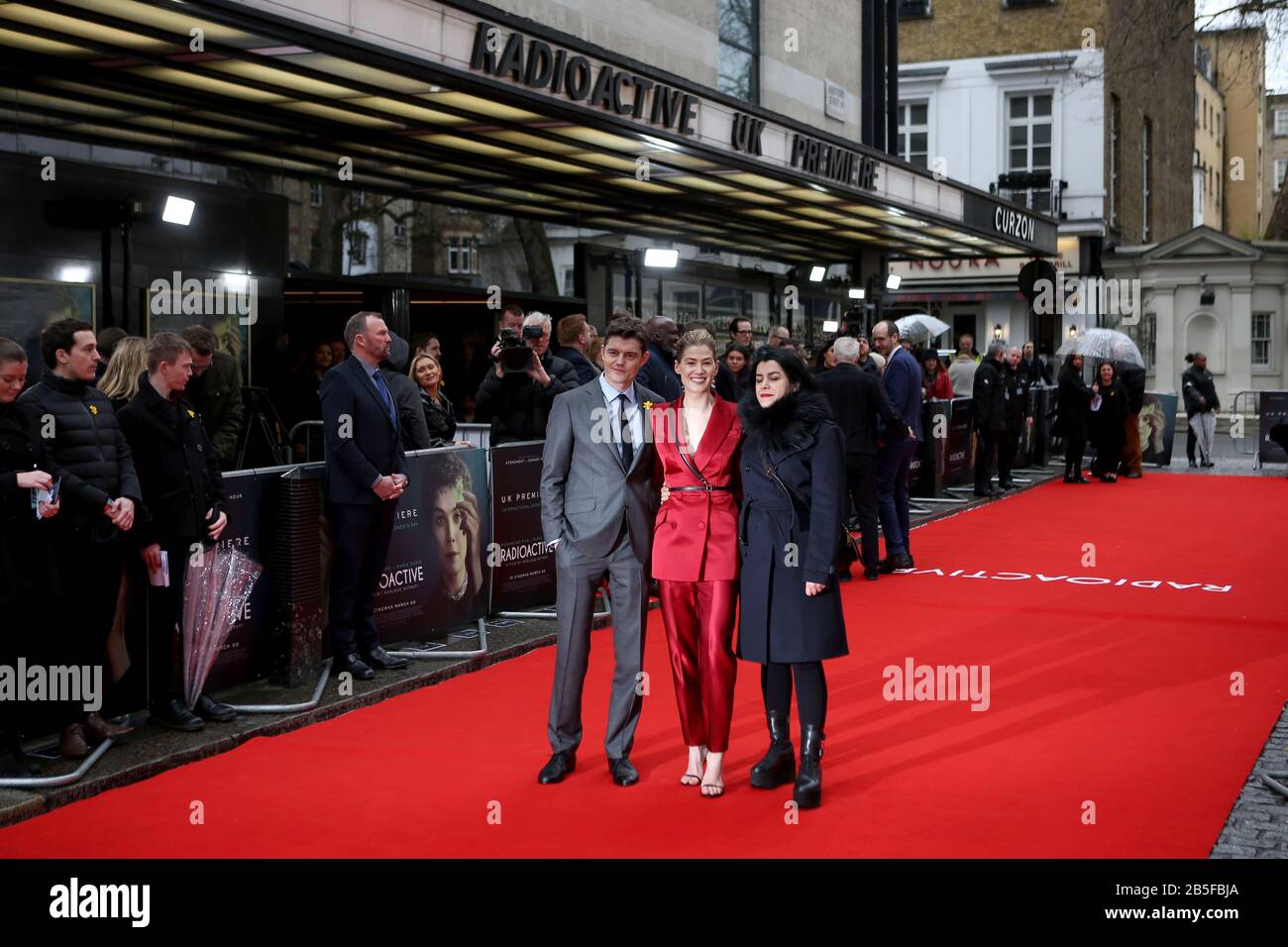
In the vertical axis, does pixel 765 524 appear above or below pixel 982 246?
below

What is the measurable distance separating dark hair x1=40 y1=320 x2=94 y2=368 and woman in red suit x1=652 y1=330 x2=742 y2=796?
2746mm

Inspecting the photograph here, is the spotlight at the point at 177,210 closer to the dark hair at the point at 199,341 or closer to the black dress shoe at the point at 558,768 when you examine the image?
the dark hair at the point at 199,341

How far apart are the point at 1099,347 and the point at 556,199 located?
29.3ft

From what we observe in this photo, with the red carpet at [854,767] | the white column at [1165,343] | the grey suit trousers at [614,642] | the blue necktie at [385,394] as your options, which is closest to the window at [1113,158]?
the white column at [1165,343]

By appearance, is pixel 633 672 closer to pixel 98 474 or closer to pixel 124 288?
pixel 98 474

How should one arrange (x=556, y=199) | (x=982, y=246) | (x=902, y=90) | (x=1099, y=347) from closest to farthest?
(x=556, y=199)
(x=1099, y=347)
(x=982, y=246)
(x=902, y=90)

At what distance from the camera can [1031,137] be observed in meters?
42.4

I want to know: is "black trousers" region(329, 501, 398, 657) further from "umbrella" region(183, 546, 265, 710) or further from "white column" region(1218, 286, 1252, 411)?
"white column" region(1218, 286, 1252, 411)

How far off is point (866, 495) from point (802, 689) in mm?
6193

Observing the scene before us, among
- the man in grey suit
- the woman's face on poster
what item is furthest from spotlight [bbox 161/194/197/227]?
the man in grey suit

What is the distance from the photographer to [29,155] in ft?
38.0

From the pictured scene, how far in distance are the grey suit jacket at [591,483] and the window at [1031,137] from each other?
37914mm

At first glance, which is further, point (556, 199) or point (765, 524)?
point (556, 199)
